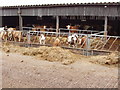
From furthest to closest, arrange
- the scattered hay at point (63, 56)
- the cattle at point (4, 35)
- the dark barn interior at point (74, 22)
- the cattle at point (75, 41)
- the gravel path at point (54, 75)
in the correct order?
1. the dark barn interior at point (74, 22)
2. the cattle at point (4, 35)
3. the cattle at point (75, 41)
4. the scattered hay at point (63, 56)
5. the gravel path at point (54, 75)

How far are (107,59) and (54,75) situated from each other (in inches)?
145

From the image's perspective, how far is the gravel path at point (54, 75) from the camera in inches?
344

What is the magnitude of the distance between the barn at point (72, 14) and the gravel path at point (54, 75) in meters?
5.94

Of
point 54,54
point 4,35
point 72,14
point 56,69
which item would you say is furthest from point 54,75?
point 4,35

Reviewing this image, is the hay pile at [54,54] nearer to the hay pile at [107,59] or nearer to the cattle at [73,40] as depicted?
the hay pile at [107,59]

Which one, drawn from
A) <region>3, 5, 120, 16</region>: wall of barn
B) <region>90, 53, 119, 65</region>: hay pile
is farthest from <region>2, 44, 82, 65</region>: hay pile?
<region>3, 5, 120, 16</region>: wall of barn

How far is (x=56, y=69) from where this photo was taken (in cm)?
1101

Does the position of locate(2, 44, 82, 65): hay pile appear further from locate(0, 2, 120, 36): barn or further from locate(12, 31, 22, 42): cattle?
locate(0, 2, 120, 36): barn

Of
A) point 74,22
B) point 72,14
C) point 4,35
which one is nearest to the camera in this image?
point 72,14

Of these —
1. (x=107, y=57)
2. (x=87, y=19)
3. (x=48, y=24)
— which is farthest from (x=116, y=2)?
(x=48, y=24)

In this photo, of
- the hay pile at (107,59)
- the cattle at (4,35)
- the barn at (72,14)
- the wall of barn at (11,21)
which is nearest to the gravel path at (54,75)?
the hay pile at (107,59)

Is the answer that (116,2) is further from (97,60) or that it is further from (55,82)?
(55,82)

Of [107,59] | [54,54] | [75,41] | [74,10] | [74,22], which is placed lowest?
[107,59]

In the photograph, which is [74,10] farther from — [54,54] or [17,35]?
[54,54]
